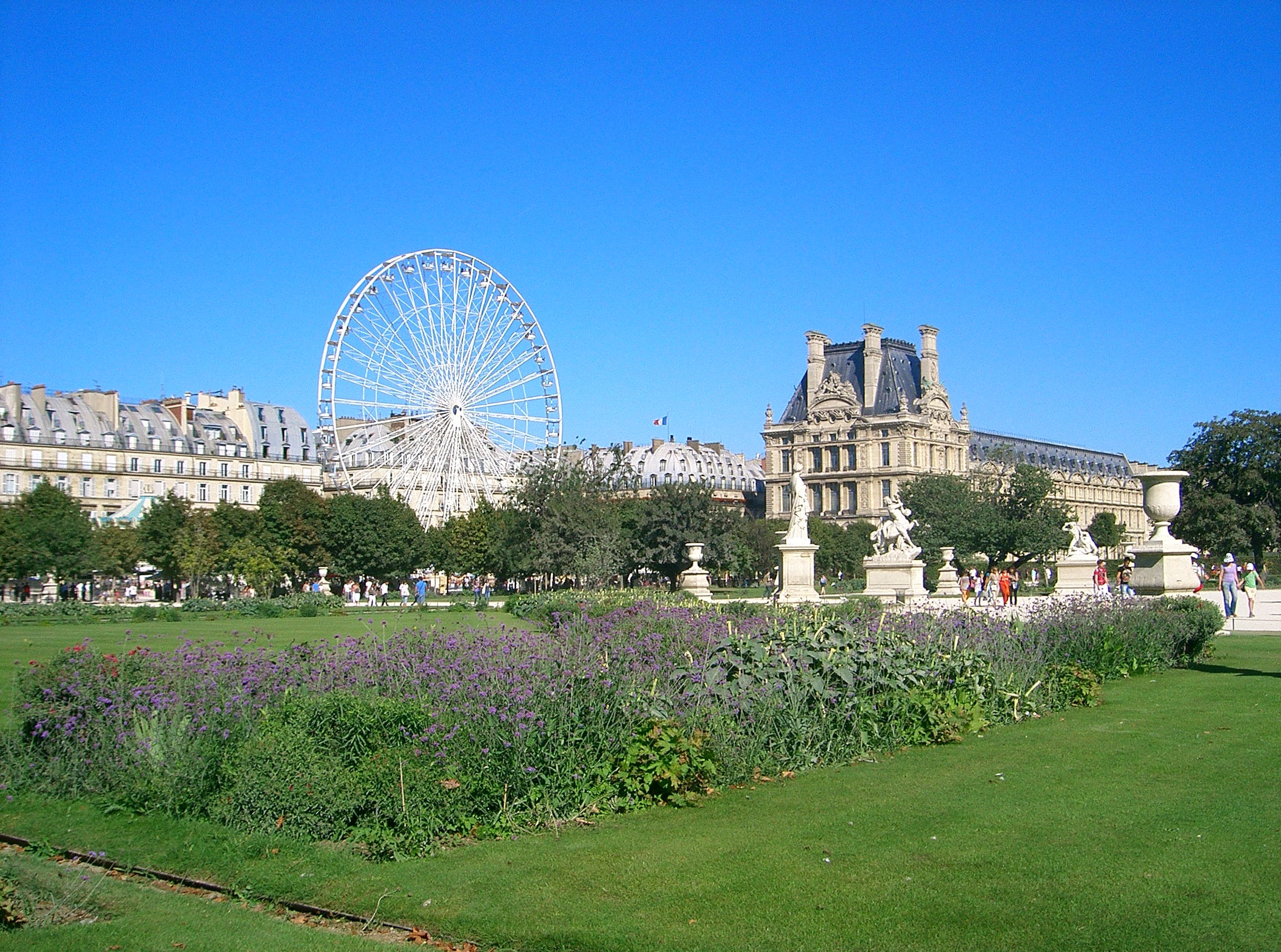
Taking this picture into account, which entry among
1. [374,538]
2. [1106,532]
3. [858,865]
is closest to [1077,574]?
[858,865]

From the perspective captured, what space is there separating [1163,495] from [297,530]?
2222 inches

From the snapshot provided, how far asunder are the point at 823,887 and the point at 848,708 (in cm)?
431

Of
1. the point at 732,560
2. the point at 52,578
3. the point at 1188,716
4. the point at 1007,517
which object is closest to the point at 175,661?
the point at 1188,716

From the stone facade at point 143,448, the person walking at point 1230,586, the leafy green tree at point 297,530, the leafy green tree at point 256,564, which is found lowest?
the person walking at point 1230,586

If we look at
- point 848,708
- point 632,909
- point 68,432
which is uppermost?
point 68,432

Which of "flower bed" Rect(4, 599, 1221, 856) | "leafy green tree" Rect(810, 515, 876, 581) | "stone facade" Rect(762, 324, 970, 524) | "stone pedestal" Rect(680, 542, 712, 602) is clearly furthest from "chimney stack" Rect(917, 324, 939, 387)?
"flower bed" Rect(4, 599, 1221, 856)

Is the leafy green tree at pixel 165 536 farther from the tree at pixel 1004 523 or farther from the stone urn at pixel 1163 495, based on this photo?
the stone urn at pixel 1163 495

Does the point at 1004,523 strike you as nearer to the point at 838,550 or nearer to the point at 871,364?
the point at 838,550

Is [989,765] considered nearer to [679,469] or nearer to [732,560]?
[732,560]

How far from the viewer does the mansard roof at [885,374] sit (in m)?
122

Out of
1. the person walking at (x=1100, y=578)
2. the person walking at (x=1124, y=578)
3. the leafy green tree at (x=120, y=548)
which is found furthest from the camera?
the leafy green tree at (x=120, y=548)

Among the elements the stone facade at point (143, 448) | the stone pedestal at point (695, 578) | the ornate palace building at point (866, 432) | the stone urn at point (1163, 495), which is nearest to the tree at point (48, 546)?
the stone facade at point (143, 448)

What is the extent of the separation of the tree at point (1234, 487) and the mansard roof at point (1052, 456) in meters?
34.7

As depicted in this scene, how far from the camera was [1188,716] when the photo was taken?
42.9 feet
